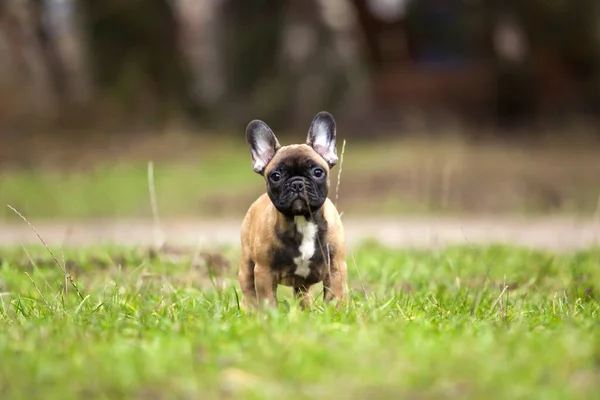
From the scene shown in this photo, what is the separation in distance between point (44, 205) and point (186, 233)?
3879mm

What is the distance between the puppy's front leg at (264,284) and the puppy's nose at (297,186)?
52 cm

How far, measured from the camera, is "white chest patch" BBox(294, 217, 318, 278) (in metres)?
5.38

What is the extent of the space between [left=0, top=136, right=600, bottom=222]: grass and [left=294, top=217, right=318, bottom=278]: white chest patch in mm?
7567

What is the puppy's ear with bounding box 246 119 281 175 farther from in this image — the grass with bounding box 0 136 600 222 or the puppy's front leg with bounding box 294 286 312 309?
the grass with bounding box 0 136 600 222

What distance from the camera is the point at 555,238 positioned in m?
10.8

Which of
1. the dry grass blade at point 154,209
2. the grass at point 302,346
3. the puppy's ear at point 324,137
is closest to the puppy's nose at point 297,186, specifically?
the puppy's ear at point 324,137

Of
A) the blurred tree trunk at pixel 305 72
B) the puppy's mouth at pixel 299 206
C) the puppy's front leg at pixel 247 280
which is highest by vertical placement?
the blurred tree trunk at pixel 305 72

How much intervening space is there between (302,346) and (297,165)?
59.8 inches

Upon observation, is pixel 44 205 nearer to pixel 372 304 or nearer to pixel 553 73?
pixel 372 304

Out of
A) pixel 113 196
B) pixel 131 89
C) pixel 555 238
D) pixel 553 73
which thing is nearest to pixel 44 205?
pixel 113 196

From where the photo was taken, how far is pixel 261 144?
18.8ft

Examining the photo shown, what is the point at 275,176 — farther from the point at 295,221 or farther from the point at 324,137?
the point at 324,137

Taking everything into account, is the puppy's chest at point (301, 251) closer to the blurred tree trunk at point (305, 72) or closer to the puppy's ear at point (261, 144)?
the puppy's ear at point (261, 144)

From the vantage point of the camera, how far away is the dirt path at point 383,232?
34.7ft
